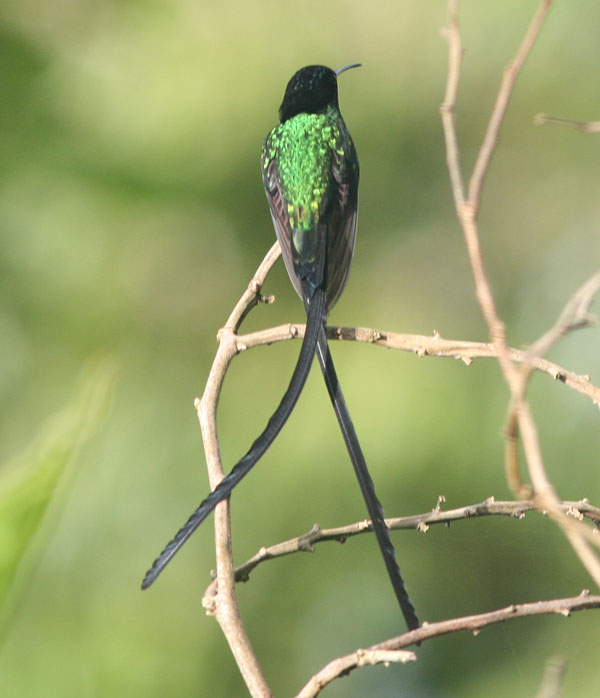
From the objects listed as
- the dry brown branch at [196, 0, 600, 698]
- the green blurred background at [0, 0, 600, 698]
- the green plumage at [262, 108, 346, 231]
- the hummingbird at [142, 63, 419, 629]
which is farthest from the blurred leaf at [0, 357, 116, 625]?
the green blurred background at [0, 0, 600, 698]

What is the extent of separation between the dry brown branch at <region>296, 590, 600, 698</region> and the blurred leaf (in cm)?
45

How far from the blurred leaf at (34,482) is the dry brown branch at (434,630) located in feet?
1.46

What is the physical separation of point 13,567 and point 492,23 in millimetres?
4370

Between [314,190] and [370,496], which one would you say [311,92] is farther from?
[370,496]

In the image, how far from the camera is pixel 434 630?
0.73 m

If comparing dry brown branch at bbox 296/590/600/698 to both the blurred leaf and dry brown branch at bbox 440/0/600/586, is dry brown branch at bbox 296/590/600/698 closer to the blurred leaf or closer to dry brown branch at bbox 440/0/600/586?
dry brown branch at bbox 440/0/600/586

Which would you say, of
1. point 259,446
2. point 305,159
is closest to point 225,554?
point 259,446

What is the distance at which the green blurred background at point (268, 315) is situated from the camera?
339 cm

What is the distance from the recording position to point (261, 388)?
3754 mm

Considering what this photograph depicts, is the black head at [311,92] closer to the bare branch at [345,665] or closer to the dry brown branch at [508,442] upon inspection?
the dry brown branch at [508,442]

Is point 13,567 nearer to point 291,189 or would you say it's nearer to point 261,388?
point 291,189

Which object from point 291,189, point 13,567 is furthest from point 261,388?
point 13,567

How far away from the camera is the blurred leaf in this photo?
0.30 metres

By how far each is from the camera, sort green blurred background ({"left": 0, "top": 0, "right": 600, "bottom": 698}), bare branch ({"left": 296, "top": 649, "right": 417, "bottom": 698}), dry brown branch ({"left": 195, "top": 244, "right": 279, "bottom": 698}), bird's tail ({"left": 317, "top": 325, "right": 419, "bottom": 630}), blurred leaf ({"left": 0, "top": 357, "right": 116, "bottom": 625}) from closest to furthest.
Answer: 1. blurred leaf ({"left": 0, "top": 357, "right": 116, "bottom": 625})
2. bare branch ({"left": 296, "top": 649, "right": 417, "bottom": 698})
3. dry brown branch ({"left": 195, "top": 244, "right": 279, "bottom": 698})
4. bird's tail ({"left": 317, "top": 325, "right": 419, "bottom": 630})
5. green blurred background ({"left": 0, "top": 0, "right": 600, "bottom": 698})
